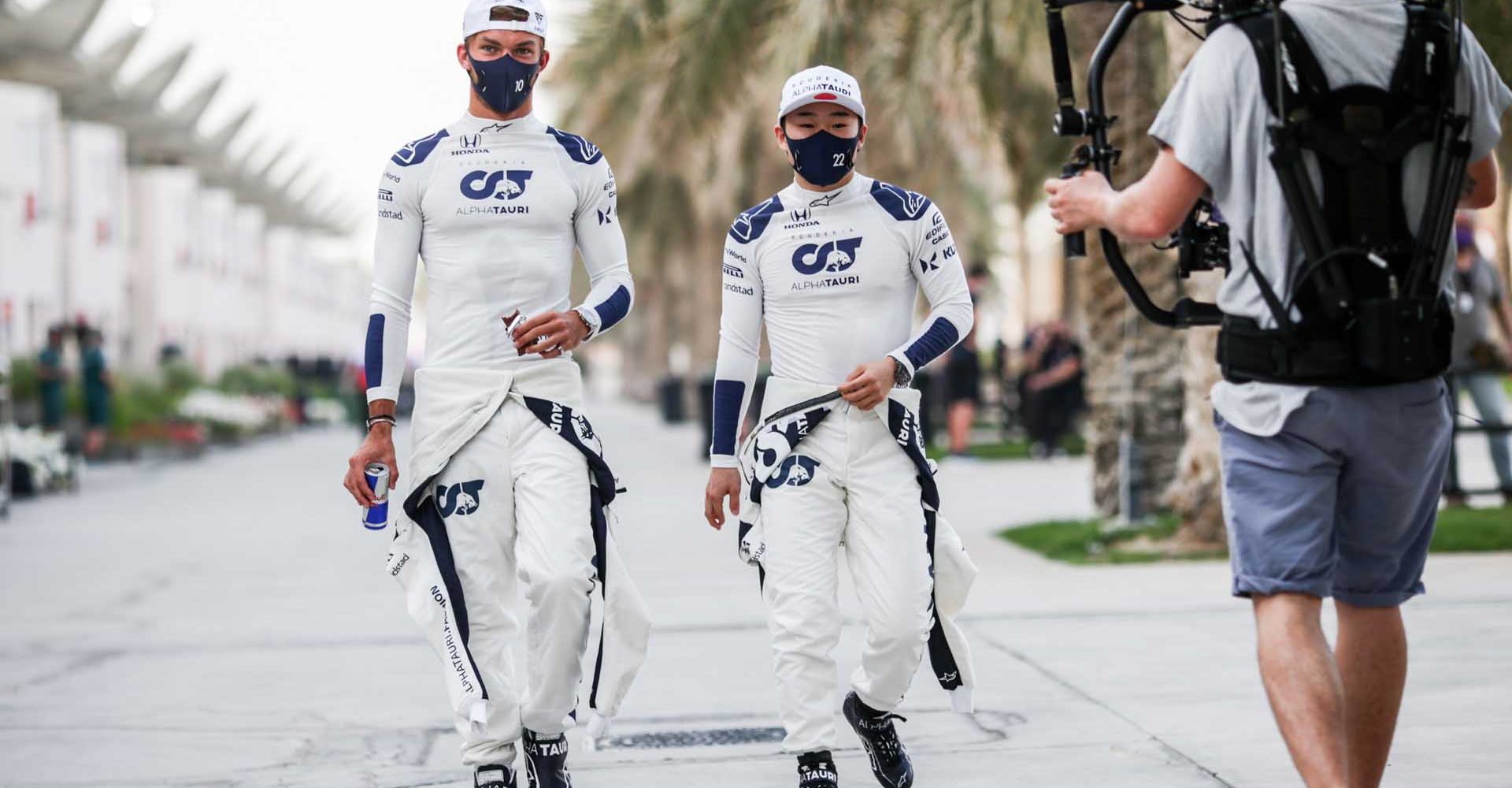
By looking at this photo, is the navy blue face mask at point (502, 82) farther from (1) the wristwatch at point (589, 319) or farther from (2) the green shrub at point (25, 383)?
(2) the green shrub at point (25, 383)

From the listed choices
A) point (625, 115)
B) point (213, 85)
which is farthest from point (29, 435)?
point (213, 85)

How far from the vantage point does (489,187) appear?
5000 millimetres

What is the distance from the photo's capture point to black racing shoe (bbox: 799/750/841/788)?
16.2 feet

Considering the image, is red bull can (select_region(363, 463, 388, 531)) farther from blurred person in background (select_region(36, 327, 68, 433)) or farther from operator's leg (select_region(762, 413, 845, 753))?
blurred person in background (select_region(36, 327, 68, 433))

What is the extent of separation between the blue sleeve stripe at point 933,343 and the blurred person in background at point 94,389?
22.3 m

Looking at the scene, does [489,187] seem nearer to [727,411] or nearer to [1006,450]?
[727,411]

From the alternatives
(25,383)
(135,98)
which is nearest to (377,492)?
(25,383)

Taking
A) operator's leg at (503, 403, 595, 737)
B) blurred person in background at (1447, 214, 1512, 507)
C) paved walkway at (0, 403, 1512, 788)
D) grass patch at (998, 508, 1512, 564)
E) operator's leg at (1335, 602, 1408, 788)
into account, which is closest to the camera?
operator's leg at (1335, 602, 1408, 788)

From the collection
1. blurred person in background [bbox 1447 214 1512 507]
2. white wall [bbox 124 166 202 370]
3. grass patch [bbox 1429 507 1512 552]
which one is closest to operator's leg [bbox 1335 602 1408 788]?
grass patch [bbox 1429 507 1512 552]

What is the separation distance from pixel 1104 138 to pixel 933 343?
118 cm

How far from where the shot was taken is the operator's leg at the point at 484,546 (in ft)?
16.2

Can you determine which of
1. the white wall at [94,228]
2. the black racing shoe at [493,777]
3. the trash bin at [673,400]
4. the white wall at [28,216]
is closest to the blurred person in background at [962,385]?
the black racing shoe at [493,777]

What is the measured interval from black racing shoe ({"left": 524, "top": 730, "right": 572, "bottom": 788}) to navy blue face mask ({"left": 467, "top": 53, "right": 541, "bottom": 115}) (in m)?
1.70

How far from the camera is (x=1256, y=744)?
5.59 metres
